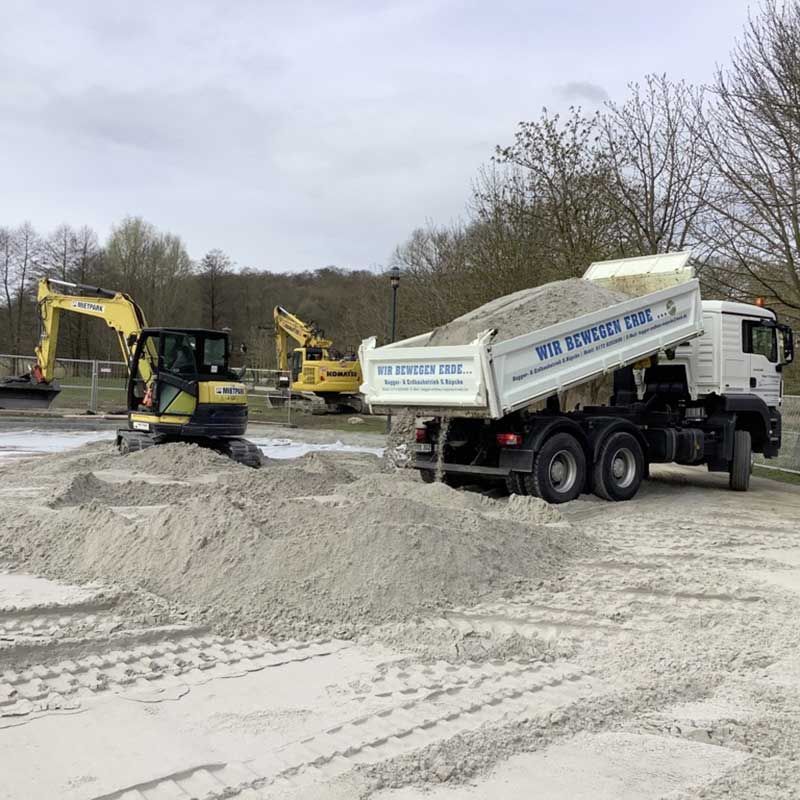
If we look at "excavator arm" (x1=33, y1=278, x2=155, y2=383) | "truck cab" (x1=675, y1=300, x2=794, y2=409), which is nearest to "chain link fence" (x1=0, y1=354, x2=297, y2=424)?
"excavator arm" (x1=33, y1=278, x2=155, y2=383)

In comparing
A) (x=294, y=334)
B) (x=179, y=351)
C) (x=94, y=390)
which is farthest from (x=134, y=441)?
(x=294, y=334)

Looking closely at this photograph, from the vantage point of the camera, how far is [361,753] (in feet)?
12.1

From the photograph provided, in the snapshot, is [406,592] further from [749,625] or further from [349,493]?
[349,493]

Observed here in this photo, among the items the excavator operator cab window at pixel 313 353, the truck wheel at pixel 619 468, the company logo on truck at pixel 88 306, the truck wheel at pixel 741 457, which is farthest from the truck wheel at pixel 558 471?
the excavator operator cab window at pixel 313 353

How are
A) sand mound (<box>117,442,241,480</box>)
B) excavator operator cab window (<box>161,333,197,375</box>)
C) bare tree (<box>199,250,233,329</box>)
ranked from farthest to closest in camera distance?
bare tree (<box>199,250,233,329</box>) → excavator operator cab window (<box>161,333,197,375</box>) → sand mound (<box>117,442,241,480</box>)

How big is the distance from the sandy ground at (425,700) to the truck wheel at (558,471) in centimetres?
369

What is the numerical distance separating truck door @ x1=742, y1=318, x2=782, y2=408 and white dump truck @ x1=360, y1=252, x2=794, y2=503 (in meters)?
0.02

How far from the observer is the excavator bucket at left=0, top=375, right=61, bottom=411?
2248cm

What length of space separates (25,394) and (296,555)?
19157 mm

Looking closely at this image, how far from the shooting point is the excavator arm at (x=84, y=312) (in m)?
17.7

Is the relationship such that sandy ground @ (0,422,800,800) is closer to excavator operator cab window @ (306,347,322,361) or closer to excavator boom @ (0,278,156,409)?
excavator boom @ (0,278,156,409)

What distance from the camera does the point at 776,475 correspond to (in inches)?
641

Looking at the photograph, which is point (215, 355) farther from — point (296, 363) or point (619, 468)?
point (296, 363)

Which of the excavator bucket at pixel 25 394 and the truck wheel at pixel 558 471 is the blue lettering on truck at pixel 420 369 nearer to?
the truck wheel at pixel 558 471
